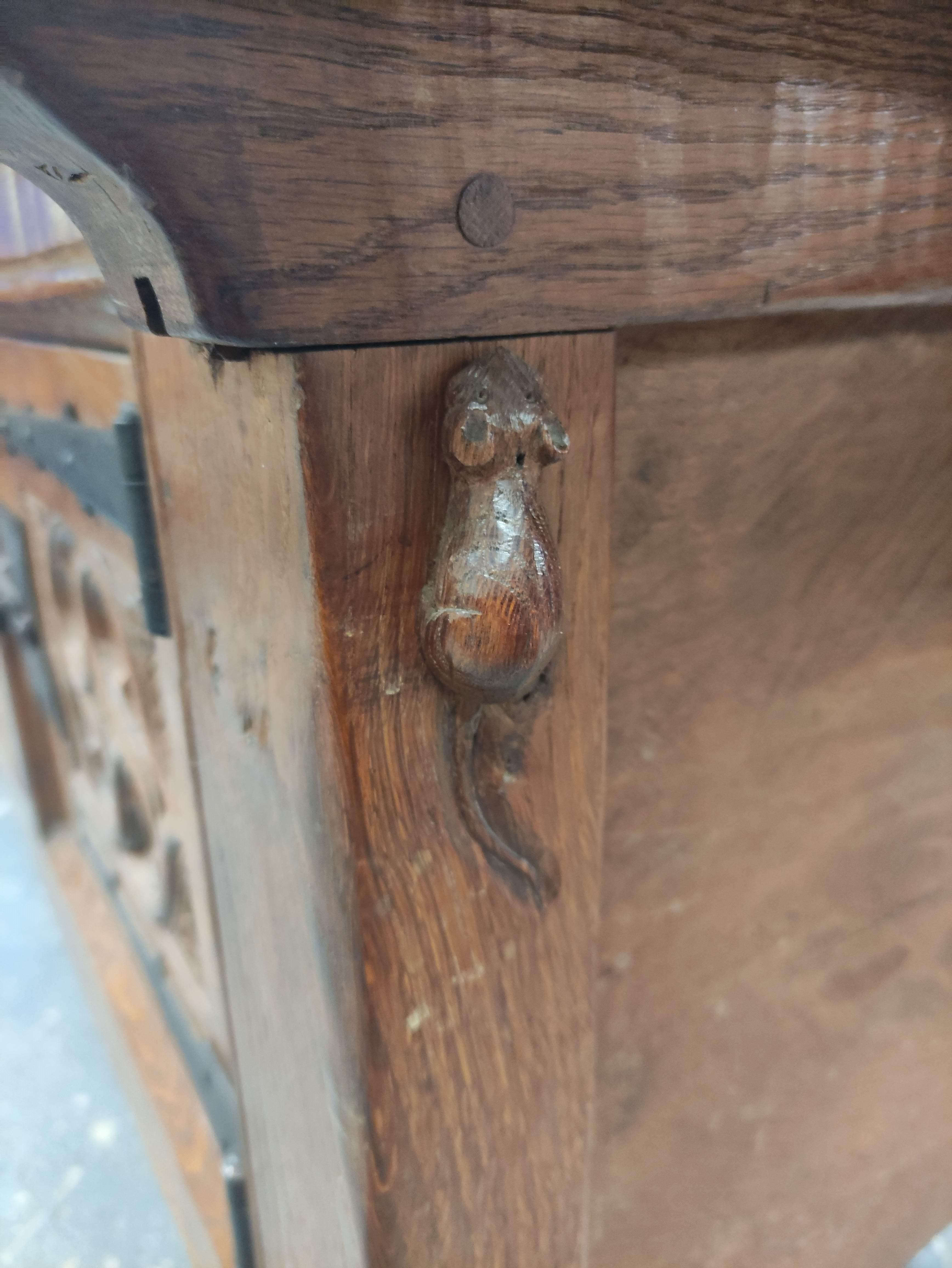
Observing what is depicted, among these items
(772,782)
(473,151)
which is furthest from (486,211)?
(772,782)

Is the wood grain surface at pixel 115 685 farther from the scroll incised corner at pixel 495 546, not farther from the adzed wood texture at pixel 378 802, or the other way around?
the scroll incised corner at pixel 495 546

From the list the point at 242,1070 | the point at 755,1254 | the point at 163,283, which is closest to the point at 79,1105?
the point at 242,1070

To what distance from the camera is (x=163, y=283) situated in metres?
0.25

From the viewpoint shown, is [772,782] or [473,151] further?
[772,782]

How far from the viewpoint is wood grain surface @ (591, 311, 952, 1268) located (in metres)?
0.39

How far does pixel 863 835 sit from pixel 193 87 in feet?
1.62

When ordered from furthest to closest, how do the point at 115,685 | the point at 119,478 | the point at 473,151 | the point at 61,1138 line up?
the point at 61,1138 → the point at 115,685 → the point at 119,478 → the point at 473,151

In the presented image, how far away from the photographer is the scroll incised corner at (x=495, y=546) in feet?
0.93

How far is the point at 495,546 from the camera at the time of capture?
294 mm

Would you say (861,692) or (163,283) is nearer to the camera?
(163,283)

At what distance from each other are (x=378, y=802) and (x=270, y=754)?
0.18 feet

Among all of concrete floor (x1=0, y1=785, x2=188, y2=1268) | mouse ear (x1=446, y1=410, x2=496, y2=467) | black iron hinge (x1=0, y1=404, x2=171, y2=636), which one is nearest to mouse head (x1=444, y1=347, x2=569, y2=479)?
mouse ear (x1=446, y1=410, x2=496, y2=467)

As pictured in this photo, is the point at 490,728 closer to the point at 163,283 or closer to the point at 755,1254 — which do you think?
the point at 163,283

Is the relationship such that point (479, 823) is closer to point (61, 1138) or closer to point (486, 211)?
point (486, 211)
